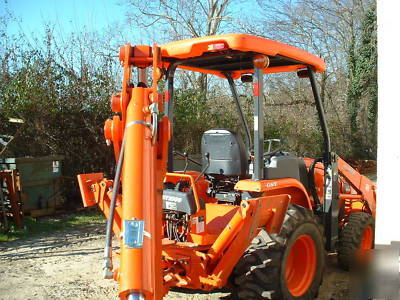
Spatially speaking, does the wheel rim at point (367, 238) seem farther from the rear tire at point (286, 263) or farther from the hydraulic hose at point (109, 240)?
the hydraulic hose at point (109, 240)

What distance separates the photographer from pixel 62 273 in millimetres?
5094

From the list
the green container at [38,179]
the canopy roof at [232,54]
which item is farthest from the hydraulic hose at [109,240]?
the green container at [38,179]

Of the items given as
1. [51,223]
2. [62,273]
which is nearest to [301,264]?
[62,273]

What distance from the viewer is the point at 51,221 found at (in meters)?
7.93

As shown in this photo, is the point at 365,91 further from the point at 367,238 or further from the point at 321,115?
the point at 321,115

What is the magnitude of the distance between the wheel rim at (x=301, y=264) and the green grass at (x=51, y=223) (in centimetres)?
440

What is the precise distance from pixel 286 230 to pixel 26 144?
22.2 feet

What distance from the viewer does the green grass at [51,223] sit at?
22.6 ft

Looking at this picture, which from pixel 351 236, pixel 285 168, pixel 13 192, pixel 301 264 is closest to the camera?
pixel 301 264

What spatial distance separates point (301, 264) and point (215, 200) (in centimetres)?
97

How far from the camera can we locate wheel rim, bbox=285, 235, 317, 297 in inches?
157

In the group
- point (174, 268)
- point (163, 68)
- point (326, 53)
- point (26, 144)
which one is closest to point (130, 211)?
point (174, 268)

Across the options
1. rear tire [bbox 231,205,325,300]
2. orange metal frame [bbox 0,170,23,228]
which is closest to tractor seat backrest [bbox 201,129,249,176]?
rear tire [bbox 231,205,325,300]

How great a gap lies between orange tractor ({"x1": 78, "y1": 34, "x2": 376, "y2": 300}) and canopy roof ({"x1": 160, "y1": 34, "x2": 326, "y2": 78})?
0.01m
